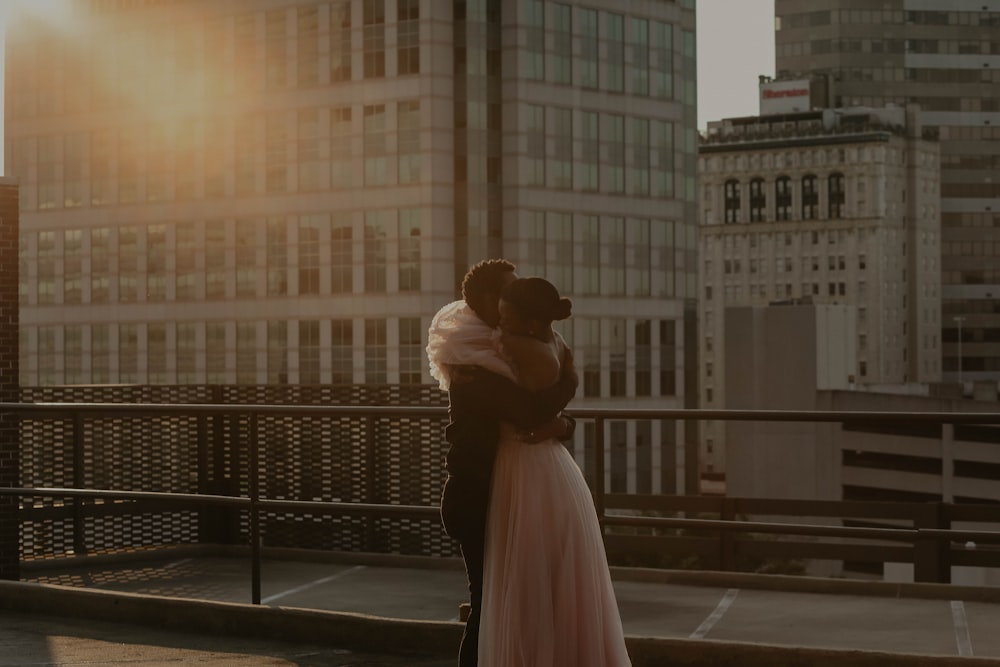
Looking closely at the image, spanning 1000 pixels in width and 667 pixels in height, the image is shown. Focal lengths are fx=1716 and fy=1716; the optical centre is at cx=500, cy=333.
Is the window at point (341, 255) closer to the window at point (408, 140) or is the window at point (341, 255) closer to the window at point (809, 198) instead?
the window at point (408, 140)

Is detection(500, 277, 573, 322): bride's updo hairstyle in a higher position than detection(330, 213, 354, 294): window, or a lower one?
lower

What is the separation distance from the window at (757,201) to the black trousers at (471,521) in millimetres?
172831

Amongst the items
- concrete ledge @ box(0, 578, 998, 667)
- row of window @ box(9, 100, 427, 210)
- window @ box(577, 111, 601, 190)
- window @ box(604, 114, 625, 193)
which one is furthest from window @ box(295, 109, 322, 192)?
concrete ledge @ box(0, 578, 998, 667)

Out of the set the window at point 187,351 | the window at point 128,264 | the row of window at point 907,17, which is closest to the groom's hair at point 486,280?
the window at point 187,351

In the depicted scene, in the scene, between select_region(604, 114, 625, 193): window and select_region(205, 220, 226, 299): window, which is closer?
select_region(604, 114, 625, 193): window

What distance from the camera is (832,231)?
174 meters

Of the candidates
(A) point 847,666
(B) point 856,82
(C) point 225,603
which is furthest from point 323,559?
(B) point 856,82

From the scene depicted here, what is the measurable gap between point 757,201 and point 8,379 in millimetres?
168114

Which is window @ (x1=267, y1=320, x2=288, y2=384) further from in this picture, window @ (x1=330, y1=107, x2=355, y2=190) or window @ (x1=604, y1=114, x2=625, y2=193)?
window @ (x1=604, y1=114, x2=625, y2=193)

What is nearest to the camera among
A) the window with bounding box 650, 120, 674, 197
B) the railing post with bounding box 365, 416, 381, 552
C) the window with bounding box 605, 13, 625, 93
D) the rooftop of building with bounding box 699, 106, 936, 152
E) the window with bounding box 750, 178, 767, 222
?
the railing post with bounding box 365, 416, 381, 552

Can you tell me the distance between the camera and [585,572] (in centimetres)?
681

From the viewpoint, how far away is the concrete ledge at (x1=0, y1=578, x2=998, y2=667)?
310 inches

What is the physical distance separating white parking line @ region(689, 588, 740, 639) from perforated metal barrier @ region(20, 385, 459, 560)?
5410mm

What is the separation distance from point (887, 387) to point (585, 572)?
144 metres
